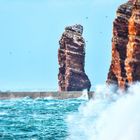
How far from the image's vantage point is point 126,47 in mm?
112188

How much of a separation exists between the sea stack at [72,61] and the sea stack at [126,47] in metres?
35.1

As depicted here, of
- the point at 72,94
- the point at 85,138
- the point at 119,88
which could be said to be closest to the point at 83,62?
the point at 72,94

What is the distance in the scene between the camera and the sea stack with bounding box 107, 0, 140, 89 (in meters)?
101

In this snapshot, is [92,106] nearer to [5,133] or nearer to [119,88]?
[5,133]

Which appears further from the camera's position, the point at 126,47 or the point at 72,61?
the point at 72,61

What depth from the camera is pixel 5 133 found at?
47.8 meters

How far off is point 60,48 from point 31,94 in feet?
96.0

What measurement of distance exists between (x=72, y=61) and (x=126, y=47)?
2036 inches

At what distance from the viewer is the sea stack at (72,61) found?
158625mm

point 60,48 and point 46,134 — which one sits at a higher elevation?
point 60,48

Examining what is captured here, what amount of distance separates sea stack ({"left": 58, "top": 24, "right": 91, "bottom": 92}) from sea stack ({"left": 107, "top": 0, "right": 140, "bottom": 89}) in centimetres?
3514

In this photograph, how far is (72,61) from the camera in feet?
536

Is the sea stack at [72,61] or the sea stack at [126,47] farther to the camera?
the sea stack at [72,61]

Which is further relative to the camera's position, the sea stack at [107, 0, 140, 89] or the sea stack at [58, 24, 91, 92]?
the sea stack at [58, 24, 91, 92]
